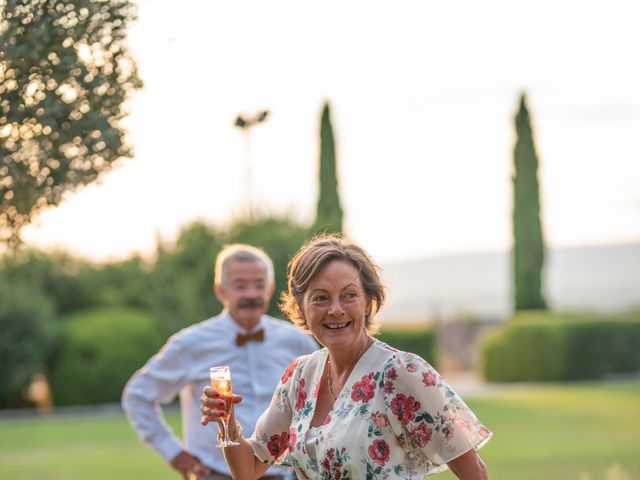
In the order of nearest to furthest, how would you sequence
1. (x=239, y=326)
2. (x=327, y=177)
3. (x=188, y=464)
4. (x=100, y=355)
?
1. (x=188, y=464)
2. (x=239, y=326)
3. (x=100, y=355)
4. (x=327, y=177)

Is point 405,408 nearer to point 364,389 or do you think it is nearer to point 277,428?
point 364,389

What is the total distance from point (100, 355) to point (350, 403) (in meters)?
20.7

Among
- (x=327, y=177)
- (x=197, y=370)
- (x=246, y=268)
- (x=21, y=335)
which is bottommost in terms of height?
(x=21, y=335)

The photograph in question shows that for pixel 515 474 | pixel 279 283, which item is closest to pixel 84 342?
pixel 279 283

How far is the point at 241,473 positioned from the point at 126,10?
241 centimetres

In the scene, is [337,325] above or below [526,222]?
above

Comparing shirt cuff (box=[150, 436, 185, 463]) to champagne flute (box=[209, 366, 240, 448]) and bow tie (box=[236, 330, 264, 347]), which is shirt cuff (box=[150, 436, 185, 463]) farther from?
champagne flute (box=[209, 366, 240, 448])

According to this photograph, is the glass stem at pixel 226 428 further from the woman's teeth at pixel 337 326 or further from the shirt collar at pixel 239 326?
the shirt collar at pixel 239 326

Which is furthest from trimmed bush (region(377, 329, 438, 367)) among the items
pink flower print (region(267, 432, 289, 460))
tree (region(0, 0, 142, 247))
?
pink flower print (region(267, 432, 289, 460))

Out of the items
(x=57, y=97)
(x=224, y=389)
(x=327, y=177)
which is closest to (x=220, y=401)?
(x=224, y=389)

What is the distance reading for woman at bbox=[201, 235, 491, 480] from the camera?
13.6 feet

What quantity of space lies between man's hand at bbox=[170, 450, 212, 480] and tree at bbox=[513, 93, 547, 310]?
25922mm

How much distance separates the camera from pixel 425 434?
163 inches

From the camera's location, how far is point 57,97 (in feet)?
19.4
